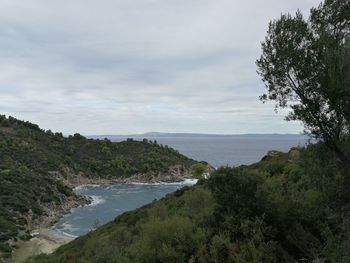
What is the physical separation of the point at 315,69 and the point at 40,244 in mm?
36516

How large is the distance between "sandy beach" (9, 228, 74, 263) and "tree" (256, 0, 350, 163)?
2972 centimetres

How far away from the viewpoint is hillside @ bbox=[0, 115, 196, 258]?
5394 centimetres

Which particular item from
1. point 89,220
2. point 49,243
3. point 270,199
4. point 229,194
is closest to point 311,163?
point 270,199

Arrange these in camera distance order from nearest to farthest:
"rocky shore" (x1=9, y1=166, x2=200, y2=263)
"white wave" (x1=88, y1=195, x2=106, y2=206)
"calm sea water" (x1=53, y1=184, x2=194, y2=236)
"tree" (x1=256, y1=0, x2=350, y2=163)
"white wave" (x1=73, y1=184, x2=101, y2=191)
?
1. "tree" (x1=256, y1=0, x2=350, y2=163)
2. "rocky shore" (x1=9, y1=166, x2=200, y2=263)
3. "calm sea water" (x1=53, y1=184, x2=194, y2=236)
4. "white wave" (x1=88, y1=195, x2=106, y2=206)
5. "white wave" (x1=73, y1=184, x2=101, y2=191)

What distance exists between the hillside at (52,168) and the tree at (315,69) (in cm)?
3211

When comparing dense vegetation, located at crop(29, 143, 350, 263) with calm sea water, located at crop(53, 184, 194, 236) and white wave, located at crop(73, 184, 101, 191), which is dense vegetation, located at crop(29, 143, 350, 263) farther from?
white wave, located at crop(73, 184, 101, 191)

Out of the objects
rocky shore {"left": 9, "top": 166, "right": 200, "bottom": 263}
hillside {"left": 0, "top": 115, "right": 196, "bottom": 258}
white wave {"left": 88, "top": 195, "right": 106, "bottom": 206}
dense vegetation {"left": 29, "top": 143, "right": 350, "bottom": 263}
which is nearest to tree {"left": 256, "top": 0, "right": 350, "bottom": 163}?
dense vegetation {"left": 29, "top": 143, "right": 350, "bottom": 263}

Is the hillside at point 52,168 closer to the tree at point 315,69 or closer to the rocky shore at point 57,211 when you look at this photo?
the rocky shore at point 57,211

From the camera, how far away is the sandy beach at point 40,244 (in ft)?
119

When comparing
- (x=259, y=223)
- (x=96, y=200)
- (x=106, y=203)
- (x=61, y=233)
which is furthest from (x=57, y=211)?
(x=259, y=223)

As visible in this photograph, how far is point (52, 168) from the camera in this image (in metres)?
83.5

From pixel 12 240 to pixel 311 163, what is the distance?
122 ft

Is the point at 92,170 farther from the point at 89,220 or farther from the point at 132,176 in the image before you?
the point at 89,220

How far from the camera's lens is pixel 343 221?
1031cm
